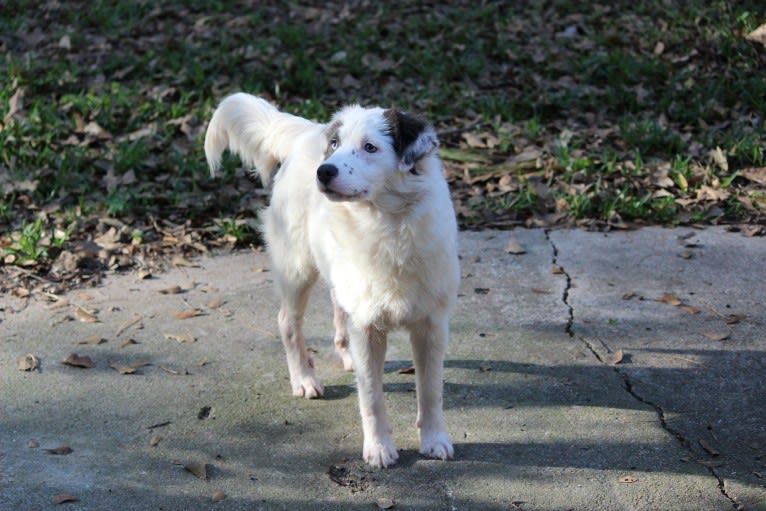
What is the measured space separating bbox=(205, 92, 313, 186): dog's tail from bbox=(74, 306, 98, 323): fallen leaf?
48.3 inches

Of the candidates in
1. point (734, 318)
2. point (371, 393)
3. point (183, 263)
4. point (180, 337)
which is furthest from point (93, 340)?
point (734, 318)

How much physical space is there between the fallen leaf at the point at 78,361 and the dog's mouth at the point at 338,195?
1.92 metres

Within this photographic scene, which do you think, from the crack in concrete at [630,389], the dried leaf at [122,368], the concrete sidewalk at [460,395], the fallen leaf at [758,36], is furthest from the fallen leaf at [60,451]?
the fallen leaf at [758,36]

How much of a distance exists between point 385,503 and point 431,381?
1.92ft

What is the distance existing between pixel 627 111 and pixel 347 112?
5092 millimetres

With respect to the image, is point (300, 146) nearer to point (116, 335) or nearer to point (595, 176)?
point (116, 335)

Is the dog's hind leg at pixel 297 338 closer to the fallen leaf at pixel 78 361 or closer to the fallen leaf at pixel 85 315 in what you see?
the fallen leaf at pixel 78 361

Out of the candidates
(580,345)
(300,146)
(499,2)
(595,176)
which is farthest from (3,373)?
(499,2)

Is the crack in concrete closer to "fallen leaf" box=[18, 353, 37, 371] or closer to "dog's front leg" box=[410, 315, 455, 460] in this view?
"dog's front leg" box=[410, 315, 455, 460]

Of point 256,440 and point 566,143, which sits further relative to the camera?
point 566,143

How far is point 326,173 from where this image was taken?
3621 mm

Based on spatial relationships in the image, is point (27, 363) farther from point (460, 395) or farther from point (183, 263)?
point (460, 395)

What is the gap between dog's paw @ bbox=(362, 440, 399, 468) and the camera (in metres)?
3.93

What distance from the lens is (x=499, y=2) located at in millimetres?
10562
